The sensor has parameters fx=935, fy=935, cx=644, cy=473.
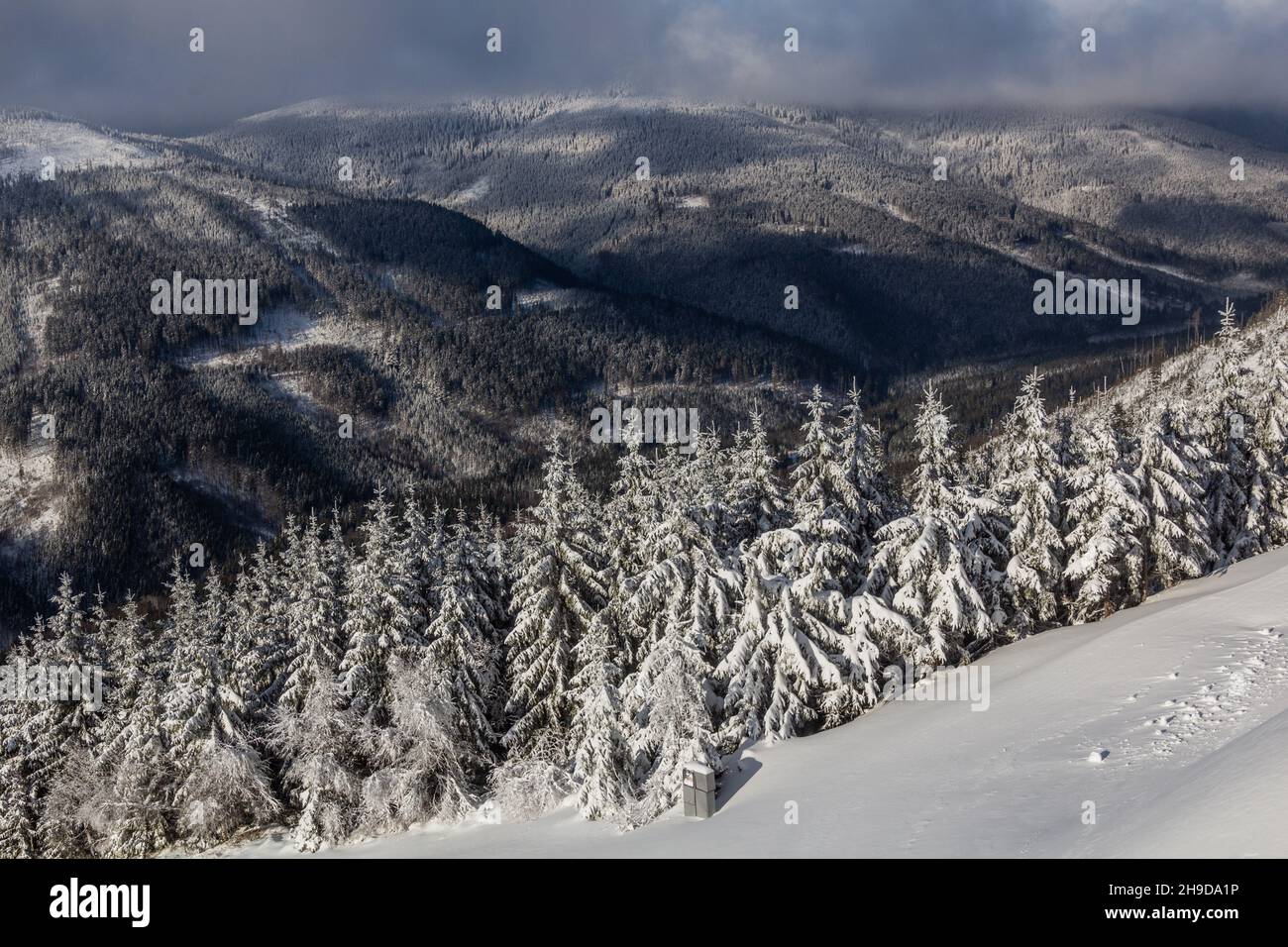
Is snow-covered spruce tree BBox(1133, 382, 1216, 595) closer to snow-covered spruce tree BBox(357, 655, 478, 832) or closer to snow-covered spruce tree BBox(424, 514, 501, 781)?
snow-covered spruce tree BBox(424, 514, 501, 781)

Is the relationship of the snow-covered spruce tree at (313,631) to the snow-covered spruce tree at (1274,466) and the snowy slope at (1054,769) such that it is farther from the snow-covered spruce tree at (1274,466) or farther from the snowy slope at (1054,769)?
the snow-covered spruce tree at (1274,466)

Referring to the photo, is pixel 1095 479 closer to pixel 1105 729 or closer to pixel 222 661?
pixel 1105 729

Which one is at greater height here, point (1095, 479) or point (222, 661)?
point (1095, 479)

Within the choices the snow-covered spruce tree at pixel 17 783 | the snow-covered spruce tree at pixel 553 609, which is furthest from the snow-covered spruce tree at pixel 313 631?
the snow-covered spruce tree at pixel 17 783

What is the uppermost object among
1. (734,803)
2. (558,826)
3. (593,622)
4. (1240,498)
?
(1240,498)
